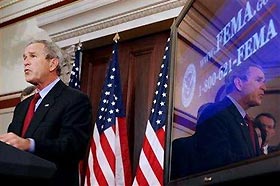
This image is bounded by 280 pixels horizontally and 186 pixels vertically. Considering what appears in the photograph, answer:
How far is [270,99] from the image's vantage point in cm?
130

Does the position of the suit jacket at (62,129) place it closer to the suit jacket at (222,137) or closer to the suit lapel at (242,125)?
the suit jacket at (222,137)

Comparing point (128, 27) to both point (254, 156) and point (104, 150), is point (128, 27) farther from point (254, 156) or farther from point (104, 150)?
point (254, 156)

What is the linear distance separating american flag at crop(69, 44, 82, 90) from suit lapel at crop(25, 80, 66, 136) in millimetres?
1909

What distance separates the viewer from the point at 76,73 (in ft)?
16.1

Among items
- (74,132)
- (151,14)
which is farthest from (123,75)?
(74,132)

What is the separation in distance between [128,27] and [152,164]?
51.8 inches

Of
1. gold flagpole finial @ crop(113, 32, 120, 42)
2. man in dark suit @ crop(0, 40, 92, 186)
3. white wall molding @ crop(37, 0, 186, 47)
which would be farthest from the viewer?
gold flagpole finial @ crop(113, 32, 120, 42)

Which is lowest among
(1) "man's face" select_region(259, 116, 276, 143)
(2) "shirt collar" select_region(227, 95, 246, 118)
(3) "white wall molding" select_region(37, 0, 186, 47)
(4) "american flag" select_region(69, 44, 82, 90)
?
(1) "man's face" select_region(259, 116, 276, 143)

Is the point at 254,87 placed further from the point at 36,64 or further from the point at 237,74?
the point at 36,64

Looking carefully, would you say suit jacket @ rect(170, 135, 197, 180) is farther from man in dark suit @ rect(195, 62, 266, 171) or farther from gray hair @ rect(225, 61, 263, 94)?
gray hair @ rect(225, 61, 263, 94)

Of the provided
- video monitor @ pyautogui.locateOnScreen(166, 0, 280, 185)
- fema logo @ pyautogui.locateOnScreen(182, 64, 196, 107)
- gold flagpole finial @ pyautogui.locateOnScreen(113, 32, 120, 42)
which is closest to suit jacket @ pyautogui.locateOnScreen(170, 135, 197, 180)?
video monitor @ pyautogui.locateOnScreen(166, 0, 280, 185)

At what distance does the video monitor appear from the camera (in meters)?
1.31

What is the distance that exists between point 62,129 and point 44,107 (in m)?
0.20

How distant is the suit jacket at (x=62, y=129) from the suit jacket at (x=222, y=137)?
2.78 ft
